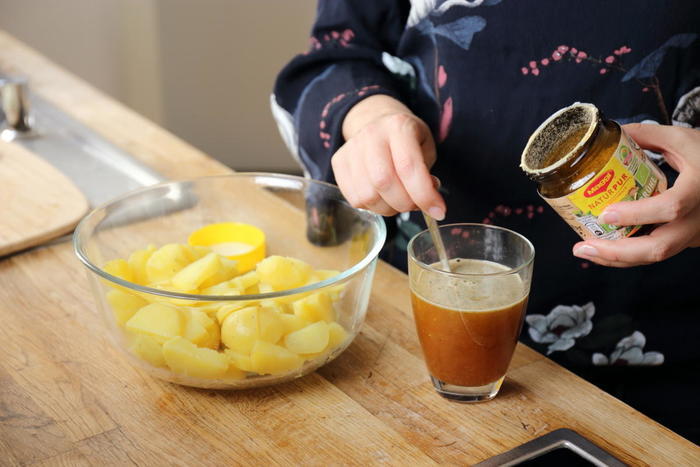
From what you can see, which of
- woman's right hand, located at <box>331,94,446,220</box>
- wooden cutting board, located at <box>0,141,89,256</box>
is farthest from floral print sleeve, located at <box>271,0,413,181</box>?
wooden cutting board, located at <box>0,141,89,256</box>

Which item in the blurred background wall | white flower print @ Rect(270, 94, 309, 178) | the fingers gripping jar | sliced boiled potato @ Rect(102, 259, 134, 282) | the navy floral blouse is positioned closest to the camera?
the fingers gripping jar

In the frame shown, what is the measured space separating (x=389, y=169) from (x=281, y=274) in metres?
0.16

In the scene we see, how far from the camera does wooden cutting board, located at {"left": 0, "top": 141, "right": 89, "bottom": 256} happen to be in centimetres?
113

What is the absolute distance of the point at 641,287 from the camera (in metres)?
1.10

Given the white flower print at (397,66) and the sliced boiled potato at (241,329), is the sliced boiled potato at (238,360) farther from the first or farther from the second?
the white flower print at (397,66)

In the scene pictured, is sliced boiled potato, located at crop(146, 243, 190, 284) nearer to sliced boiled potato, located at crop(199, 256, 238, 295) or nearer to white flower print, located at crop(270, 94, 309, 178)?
sliced boiled potato, located at crop(199, 256, 238, 295)

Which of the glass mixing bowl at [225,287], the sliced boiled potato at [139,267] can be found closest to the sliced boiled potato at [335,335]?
the glass mixing bowl at [225,287]

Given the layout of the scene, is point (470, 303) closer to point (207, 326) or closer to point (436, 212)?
point (436, 212)

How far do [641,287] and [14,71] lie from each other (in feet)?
4.57

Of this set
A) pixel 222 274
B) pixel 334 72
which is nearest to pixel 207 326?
pixel 222 274

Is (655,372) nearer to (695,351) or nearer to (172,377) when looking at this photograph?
(695,351)

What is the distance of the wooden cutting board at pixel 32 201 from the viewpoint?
3.72 feet

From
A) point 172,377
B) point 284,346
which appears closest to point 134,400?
point 172,377

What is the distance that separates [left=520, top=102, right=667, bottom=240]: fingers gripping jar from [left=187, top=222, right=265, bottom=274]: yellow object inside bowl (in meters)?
0.43
